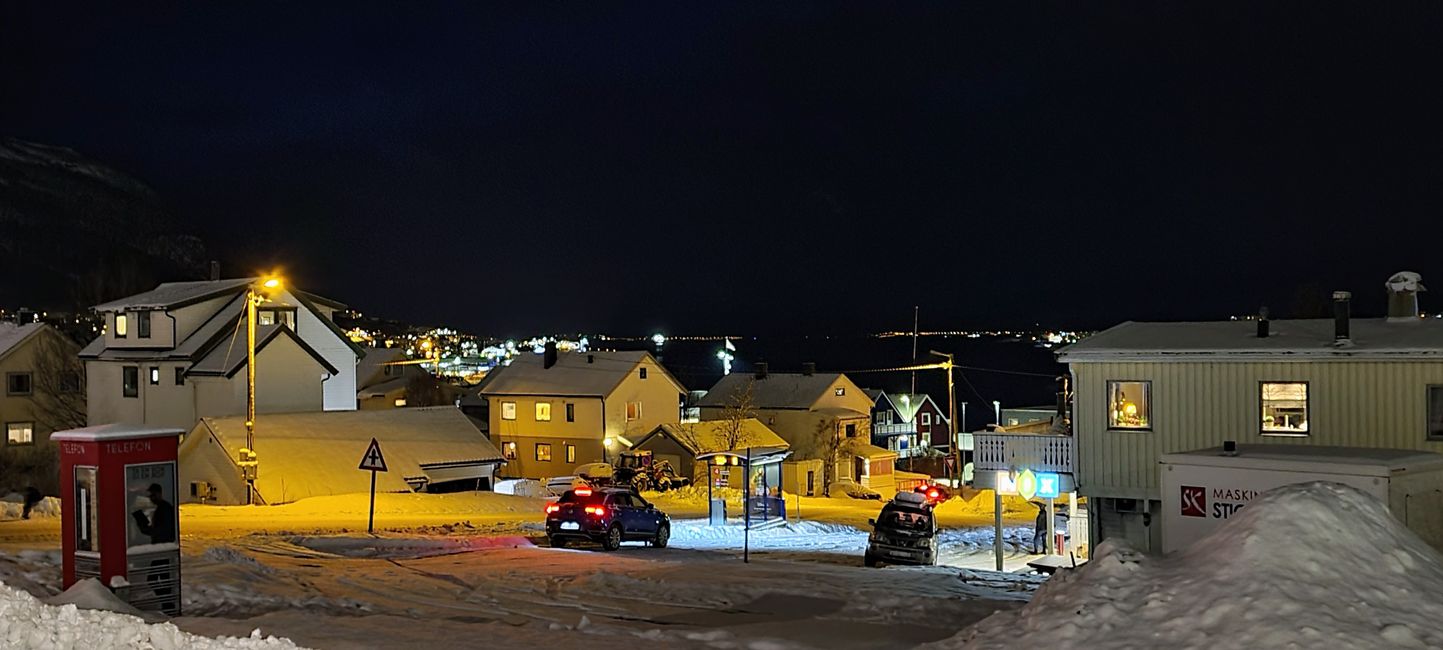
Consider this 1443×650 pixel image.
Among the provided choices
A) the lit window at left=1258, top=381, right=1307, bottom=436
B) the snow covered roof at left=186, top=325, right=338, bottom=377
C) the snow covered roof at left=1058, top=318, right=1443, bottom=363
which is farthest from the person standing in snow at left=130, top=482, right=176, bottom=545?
the snow covered roof at left=186, top=325, right=338, bottom=377

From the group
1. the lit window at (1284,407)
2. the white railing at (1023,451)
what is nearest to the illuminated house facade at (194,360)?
the white railing at (1023,451)

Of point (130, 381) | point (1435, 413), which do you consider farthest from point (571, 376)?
point (1435, 413)

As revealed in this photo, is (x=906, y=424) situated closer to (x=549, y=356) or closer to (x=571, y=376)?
(x=549, y=356)

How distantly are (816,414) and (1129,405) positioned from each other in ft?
162

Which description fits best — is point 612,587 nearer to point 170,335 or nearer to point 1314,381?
point 1314,381

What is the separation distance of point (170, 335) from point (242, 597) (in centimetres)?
4343

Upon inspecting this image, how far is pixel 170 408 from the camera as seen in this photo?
54000 mm

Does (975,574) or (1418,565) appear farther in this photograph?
(975,574)

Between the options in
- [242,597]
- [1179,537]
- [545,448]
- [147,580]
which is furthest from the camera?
[545,448]

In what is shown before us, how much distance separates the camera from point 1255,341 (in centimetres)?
2741

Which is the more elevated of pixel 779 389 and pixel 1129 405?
pixel 1129 405

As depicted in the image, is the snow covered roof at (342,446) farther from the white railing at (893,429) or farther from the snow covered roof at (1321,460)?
the white railing at (893,429)

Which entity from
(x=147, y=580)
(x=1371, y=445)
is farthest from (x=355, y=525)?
(x=1371, y=445)

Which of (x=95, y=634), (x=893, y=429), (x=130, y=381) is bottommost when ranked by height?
(x=893, y=429)
